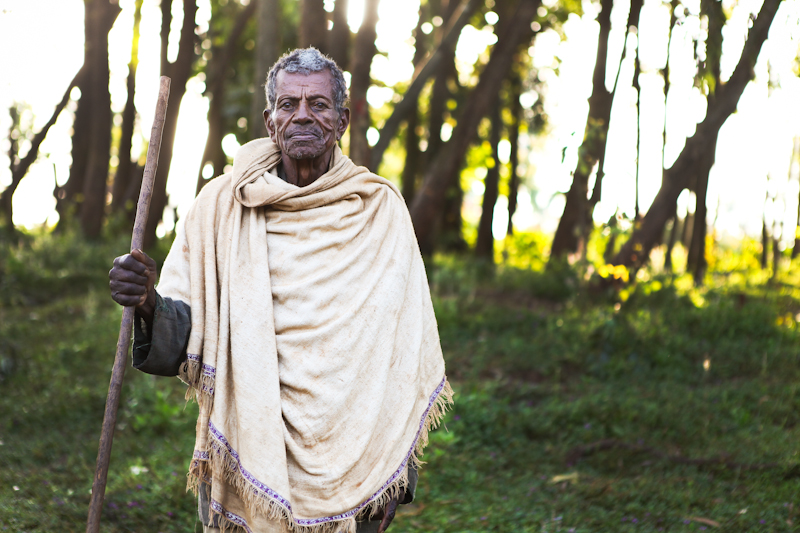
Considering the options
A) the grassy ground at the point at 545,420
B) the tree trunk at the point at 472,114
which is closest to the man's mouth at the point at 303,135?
the grassy ground at the point at 545,420

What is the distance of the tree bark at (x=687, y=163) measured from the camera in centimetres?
646

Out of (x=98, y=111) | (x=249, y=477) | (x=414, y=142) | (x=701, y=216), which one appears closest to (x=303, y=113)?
(x=249, y=477)

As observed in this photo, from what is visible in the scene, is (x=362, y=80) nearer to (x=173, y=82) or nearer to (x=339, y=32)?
(x=339, y=32)

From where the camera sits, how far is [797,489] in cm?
446

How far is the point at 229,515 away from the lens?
250 centimetres

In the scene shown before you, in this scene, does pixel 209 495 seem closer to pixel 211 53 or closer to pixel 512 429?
pixel 512 429

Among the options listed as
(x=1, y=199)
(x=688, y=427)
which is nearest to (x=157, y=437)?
(x=688, y=427)

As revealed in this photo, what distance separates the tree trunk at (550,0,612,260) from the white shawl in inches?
175

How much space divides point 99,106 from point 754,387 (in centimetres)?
940

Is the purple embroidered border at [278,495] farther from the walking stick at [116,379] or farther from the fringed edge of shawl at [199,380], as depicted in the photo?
the walking stick at [116,379]

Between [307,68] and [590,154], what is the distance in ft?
17.8

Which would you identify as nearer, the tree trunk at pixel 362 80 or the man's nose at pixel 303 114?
the man's nose at pixel 303 114

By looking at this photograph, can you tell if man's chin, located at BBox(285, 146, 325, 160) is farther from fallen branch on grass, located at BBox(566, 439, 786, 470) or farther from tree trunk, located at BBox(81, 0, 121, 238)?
tree trunk, located at BBox(81, 0, 121, 238)

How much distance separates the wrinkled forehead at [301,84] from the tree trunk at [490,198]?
426 inches
